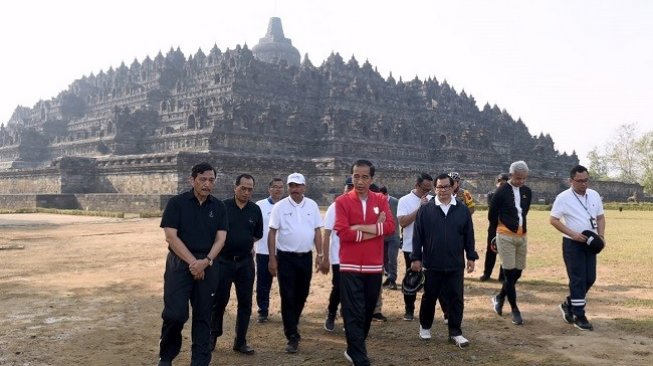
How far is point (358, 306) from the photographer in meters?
5.49

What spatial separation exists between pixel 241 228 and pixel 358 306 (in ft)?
5.23

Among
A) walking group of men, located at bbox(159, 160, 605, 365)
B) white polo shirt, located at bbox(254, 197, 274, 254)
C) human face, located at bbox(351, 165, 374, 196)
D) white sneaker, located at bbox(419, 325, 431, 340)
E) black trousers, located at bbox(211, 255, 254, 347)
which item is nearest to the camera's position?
walking group of men, located at bbox(159, 160, 605, 365)

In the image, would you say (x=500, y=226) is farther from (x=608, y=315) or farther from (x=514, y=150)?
(x=514, y=150)

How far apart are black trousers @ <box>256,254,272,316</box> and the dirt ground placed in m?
0.22

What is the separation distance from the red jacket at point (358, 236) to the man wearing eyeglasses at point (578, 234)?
9.30 ft

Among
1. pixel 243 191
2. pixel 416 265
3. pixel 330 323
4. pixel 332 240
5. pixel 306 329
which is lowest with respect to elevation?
pixel 306 329

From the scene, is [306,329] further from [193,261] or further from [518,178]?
[518,178]

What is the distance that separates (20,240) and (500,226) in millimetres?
14757

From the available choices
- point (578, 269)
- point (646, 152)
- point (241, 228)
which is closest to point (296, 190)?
point (241, 228)

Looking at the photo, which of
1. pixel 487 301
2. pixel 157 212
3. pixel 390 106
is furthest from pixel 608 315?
pixel 390 106

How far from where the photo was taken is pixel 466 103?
72000mm

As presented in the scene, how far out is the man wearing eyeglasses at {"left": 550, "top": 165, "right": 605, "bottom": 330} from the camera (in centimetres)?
703

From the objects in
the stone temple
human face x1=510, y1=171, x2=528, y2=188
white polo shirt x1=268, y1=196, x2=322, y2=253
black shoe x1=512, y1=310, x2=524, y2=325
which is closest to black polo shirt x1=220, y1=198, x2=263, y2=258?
white polo shirt x1=268, y1=196, x2=322, y2=253

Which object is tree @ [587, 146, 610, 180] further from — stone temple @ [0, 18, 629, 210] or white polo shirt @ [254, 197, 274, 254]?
white polo shirt @ [254, 197, 274, 254]
